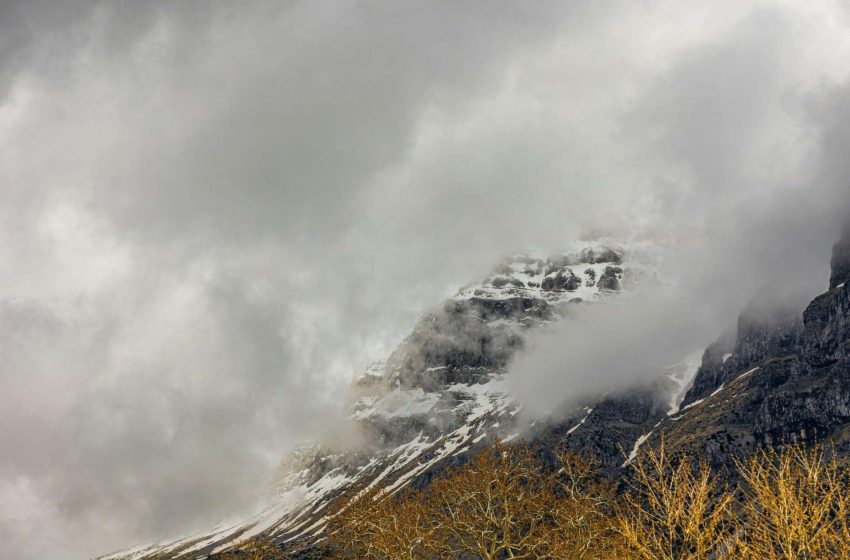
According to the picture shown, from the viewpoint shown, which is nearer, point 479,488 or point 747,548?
point 747,548

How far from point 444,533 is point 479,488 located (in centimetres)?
573

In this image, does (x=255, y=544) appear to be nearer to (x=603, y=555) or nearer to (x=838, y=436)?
(x=603, y=555)

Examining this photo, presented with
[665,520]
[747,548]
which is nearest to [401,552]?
[665,520]

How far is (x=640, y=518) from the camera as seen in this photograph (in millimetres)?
36938

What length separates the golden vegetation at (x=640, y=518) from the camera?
26.3m

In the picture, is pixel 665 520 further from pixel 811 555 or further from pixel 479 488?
pixel 479 488

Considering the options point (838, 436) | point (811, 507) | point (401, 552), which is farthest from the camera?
point (838, 436)

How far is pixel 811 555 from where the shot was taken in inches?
966

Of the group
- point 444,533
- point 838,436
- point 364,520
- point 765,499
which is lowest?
point 838,436

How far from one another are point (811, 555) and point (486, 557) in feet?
81.2

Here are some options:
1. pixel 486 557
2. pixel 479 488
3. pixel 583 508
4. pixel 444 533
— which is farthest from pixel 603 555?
pixel 444 533

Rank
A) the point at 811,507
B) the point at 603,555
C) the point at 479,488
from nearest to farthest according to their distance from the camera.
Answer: the point at 811,507 → the point at 603,555 → the point at 479,488

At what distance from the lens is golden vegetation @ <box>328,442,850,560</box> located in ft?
86.4

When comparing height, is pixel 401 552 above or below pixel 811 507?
above
